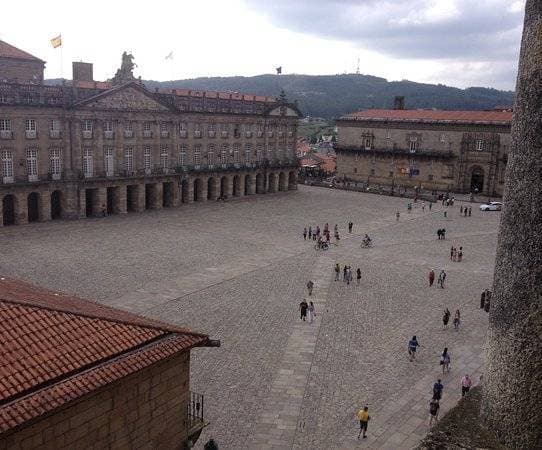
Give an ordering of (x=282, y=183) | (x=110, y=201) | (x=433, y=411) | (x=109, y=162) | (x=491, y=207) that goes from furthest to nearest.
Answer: (x=282, y=183) → (x=491, y=207) → (x=110, y=201) → (x=109, y=162) → (x=433, y=411)

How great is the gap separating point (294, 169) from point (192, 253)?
132 ft

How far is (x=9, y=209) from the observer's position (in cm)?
4725

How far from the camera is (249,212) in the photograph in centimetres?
5588

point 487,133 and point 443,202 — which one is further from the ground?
point 487,133

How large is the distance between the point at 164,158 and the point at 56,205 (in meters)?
12.5

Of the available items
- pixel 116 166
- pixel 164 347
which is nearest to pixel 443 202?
pixel 116 166

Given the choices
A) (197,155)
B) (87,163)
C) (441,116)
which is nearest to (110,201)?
(87,163)

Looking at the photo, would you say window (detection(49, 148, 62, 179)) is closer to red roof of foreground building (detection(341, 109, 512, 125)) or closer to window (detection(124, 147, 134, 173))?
window (detection(124, 147, 134, 173))

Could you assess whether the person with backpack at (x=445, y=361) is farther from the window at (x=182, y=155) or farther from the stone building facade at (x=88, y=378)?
the window at (x=182, y=155)

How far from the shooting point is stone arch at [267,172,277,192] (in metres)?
73.1

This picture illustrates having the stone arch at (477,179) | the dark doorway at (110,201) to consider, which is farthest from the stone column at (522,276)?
the stone arch at (477,179)

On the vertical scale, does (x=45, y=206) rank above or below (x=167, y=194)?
above

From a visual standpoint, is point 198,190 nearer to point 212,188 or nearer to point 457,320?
point 212,188

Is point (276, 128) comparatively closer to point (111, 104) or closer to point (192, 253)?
point (111, 104)
